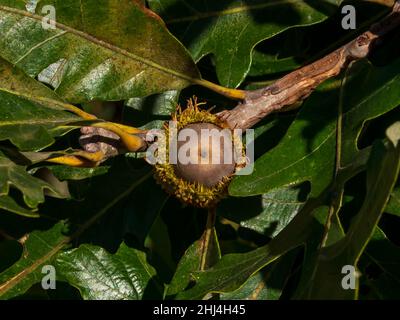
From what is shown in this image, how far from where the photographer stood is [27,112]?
174 cm

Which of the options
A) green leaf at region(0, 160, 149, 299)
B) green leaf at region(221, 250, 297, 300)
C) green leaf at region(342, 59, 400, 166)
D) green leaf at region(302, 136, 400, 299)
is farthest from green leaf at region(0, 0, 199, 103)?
green leaf at region(302, 136, 400, 299)

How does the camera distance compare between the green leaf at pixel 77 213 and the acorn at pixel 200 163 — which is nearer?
the acorn at pixel 200 163

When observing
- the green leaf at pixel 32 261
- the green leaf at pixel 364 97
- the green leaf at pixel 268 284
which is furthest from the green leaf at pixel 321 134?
the green leaf at pixel 32 261

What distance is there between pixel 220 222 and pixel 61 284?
1.48ft

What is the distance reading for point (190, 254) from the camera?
1.93m

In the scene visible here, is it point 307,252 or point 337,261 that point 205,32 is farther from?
point 337,261

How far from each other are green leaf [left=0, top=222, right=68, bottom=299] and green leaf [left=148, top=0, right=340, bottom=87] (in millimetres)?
546

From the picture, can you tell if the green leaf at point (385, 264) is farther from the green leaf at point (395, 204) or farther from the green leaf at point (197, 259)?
the green leaf at point (197, 259)

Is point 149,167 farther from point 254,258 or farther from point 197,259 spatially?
point 254,258

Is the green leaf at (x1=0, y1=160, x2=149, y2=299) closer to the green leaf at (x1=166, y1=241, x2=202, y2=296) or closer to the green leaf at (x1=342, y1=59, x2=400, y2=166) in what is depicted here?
the green leaf at (x1=166, y1=241, x2=202, y2=296)

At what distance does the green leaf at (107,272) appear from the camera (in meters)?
1.98

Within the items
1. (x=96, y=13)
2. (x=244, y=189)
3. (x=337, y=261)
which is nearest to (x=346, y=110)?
(x=244, y=189)
